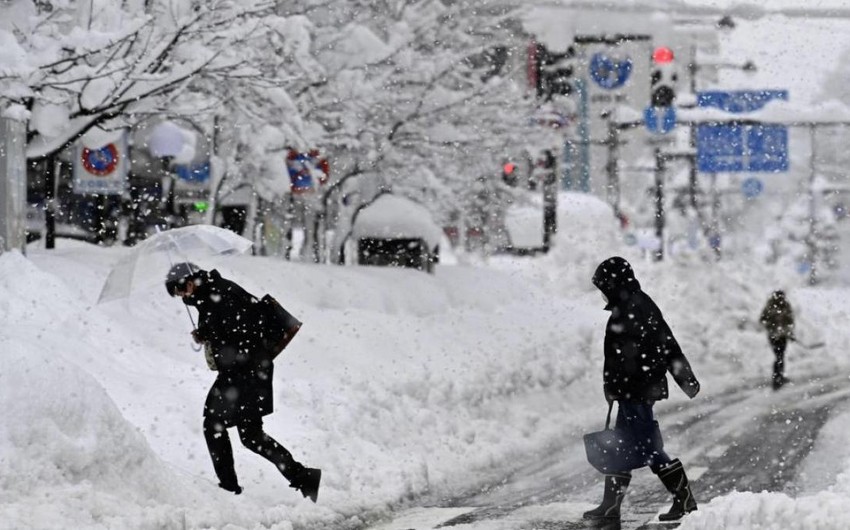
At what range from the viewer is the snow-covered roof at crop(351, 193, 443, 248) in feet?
75.0

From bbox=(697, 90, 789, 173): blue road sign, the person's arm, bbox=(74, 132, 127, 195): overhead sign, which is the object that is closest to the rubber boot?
the person's arm

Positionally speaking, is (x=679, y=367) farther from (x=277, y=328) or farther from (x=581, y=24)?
(x=581, y=24)

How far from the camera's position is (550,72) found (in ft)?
99.8

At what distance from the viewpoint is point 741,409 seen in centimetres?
1823

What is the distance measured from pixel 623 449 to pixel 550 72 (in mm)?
22436

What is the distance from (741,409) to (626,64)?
1648cm

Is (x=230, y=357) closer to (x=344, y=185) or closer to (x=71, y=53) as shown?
(x=71, y=53)

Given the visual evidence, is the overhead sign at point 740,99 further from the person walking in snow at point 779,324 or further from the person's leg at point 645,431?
the person's leg at point 645,431

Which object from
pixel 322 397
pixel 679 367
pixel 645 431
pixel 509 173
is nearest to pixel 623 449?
pixel 645 431

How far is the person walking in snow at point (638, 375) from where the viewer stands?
337 inches

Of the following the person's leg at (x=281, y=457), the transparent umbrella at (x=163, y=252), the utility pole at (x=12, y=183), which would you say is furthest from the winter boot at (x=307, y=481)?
the utility pole at (x=12, y=183)

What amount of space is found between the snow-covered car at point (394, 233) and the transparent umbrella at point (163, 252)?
13.5 metres

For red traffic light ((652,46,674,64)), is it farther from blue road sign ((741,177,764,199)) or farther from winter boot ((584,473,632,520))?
blue road sign ((741,177,764,199))

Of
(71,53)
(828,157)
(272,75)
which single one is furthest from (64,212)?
(828,157)
